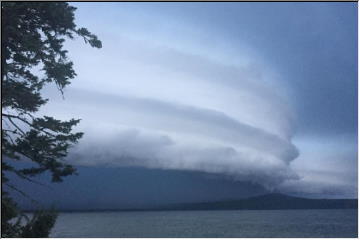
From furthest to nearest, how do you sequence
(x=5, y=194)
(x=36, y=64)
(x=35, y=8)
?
(x=36, y=64) → (x=35, y=8) → (x=5, y=194)

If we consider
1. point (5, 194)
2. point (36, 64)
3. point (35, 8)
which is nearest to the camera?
point (5, 194)

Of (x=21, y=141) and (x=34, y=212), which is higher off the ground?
(x=21, y=141)

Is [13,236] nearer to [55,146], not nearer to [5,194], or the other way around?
[5,194]

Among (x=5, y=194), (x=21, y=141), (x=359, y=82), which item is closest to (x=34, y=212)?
(x=5, y=194)

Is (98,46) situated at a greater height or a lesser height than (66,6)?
lesser

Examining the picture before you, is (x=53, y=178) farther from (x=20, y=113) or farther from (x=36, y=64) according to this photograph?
(x=36, y=64)

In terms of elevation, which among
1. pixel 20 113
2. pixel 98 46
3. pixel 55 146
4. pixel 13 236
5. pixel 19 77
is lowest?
pixel 13 236

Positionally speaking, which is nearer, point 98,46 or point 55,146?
point 55,146

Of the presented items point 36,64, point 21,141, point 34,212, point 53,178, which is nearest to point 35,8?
point 36,64

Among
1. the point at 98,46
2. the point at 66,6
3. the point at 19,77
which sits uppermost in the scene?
the point at 66,6
